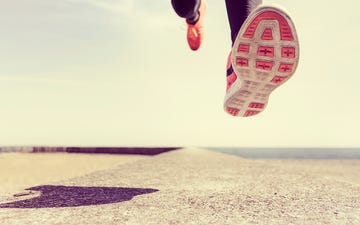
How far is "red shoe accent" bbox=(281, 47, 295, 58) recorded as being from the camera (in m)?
2.09

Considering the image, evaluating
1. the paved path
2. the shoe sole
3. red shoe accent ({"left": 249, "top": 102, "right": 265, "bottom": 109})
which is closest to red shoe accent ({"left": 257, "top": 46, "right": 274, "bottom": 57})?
the shoe sole

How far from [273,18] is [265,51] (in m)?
0.21

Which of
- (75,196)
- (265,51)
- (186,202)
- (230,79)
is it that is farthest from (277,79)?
(75,196)

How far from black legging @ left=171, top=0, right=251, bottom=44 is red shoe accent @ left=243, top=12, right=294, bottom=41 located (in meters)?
0.09

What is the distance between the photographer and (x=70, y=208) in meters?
2.64

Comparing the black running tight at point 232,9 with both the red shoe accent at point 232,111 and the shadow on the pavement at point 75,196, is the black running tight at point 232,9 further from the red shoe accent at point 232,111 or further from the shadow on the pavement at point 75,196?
the shadow on the pavement at point 75,196

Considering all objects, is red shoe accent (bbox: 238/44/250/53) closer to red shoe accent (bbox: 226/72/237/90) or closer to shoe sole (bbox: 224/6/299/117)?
shoe sole (bbox: 224/6/299/117)

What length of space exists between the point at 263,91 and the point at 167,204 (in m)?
1.11

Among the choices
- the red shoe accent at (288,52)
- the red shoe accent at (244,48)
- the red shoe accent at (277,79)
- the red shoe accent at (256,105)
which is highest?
the red shoe accent at (244,48)

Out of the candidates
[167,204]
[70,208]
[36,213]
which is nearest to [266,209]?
[167,204]

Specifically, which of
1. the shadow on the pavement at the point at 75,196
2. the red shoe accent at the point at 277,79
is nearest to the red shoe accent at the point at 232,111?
the red shoe accent at the point at 277,79

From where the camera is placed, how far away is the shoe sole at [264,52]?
6.60ft

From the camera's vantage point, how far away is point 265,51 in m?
2.15

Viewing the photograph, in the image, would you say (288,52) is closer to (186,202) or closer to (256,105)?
(256,105)
